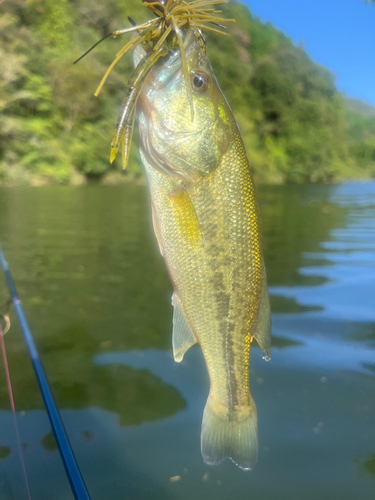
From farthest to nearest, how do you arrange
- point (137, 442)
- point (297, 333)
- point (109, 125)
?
1. point (109, 125)
2. point (297, 333)
3. point (137, 442)

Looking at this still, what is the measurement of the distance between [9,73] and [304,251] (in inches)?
1126

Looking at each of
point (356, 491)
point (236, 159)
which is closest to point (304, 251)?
point (356, 491)

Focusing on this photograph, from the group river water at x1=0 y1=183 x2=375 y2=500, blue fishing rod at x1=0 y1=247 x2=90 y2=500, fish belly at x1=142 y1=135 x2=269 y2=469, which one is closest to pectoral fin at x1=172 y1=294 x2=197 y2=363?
fish belly at x1=142 y1=135 x2=269 y2=469

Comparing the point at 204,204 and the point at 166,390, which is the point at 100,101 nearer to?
the point at 166,390

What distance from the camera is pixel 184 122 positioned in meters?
1.61

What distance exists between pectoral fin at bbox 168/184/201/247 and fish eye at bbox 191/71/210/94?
37 centimetres

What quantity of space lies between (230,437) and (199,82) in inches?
53.3

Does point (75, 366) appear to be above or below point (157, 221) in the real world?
below

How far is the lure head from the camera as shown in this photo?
5.19ft

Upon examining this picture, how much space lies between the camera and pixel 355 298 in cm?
526

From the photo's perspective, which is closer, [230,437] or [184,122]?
[184,122]

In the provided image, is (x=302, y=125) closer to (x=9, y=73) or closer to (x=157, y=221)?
(x=9, y=73)

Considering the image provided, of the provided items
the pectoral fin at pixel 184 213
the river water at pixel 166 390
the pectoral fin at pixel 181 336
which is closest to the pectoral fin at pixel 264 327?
the pectoral fin at pixel 181 336

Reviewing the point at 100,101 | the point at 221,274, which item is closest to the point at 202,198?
the point at 221,274
